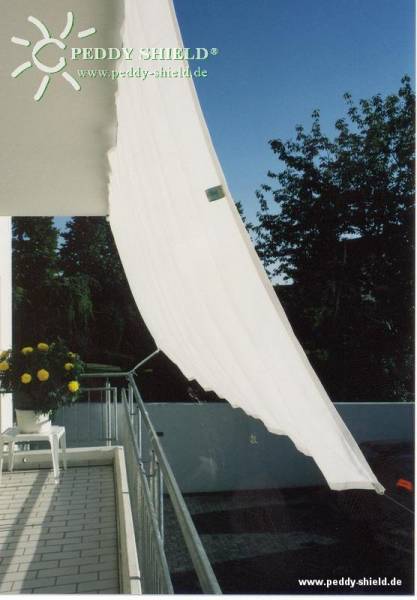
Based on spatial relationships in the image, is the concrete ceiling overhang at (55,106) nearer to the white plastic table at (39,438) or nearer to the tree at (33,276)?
the white plastic table at (39,438)

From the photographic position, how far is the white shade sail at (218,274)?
4.78 ft

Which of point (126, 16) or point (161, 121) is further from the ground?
point (126, 16)

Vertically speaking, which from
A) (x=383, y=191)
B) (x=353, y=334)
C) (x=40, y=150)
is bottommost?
(x=353, y=334)

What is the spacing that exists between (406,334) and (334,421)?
25.5ft

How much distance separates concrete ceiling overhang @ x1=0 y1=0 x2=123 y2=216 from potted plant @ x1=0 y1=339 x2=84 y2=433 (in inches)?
52.3

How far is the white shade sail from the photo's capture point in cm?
146

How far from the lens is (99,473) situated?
4.43 m

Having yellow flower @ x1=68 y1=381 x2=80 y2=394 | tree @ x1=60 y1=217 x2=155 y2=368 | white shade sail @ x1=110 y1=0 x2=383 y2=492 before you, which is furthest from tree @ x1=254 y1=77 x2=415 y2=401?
white shade sail @ x1=110 y1=0 x2=383 y2=492

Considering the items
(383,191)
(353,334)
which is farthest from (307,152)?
(353,334)

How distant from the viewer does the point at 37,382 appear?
4062 millimetres

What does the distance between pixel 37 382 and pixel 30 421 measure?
32 cm

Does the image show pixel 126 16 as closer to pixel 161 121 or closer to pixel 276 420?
pixel 161 121

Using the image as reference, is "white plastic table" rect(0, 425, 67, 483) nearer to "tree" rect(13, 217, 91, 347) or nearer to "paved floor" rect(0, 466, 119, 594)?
"paved floor" rect(0, 466, 119, 594)

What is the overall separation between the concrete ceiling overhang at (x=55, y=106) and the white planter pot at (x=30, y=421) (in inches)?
69.5
